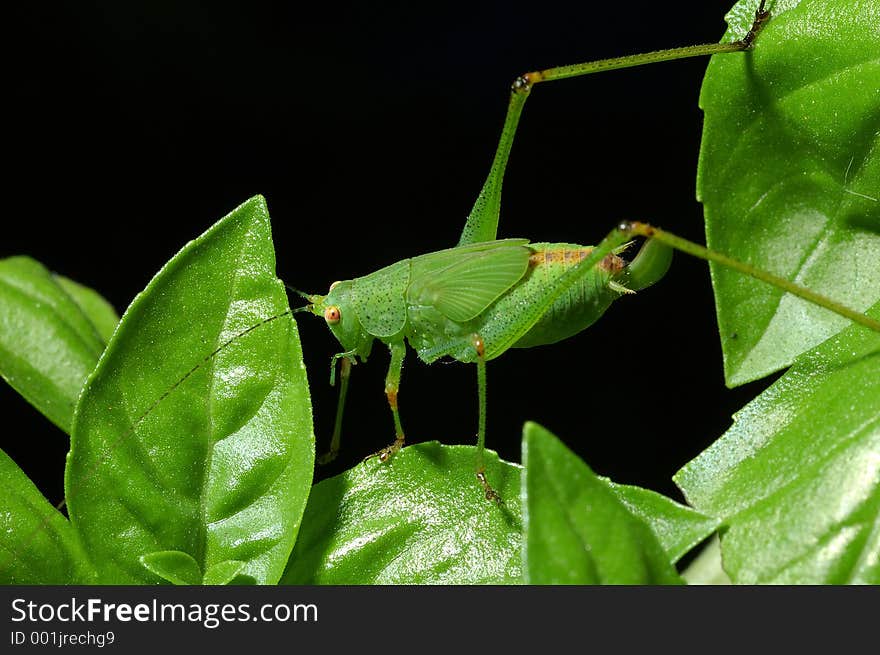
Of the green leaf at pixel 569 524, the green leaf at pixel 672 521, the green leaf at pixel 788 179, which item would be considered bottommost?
the green leaf at pixel 672 521

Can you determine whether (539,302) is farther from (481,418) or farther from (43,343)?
(43,343)

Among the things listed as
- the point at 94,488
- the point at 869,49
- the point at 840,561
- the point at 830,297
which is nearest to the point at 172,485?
the point at 94,488

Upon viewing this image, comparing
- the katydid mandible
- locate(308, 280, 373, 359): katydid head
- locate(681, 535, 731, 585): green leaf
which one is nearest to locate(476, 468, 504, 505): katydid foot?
locate(681, 535, 731, 585): green leaf

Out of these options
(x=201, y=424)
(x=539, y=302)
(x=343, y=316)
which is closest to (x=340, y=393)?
(x=343, y=316)

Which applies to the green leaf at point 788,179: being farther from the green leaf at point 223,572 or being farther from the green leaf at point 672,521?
the green leaf at point 223,572

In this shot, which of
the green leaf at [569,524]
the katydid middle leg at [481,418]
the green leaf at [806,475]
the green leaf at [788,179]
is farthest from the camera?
the green leaf at [788,179]

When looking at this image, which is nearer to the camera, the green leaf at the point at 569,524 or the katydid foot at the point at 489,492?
the green leaf at the point at 569,524

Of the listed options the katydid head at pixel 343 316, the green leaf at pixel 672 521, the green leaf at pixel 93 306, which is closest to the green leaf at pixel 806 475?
the green leaf at pixel 672 521
